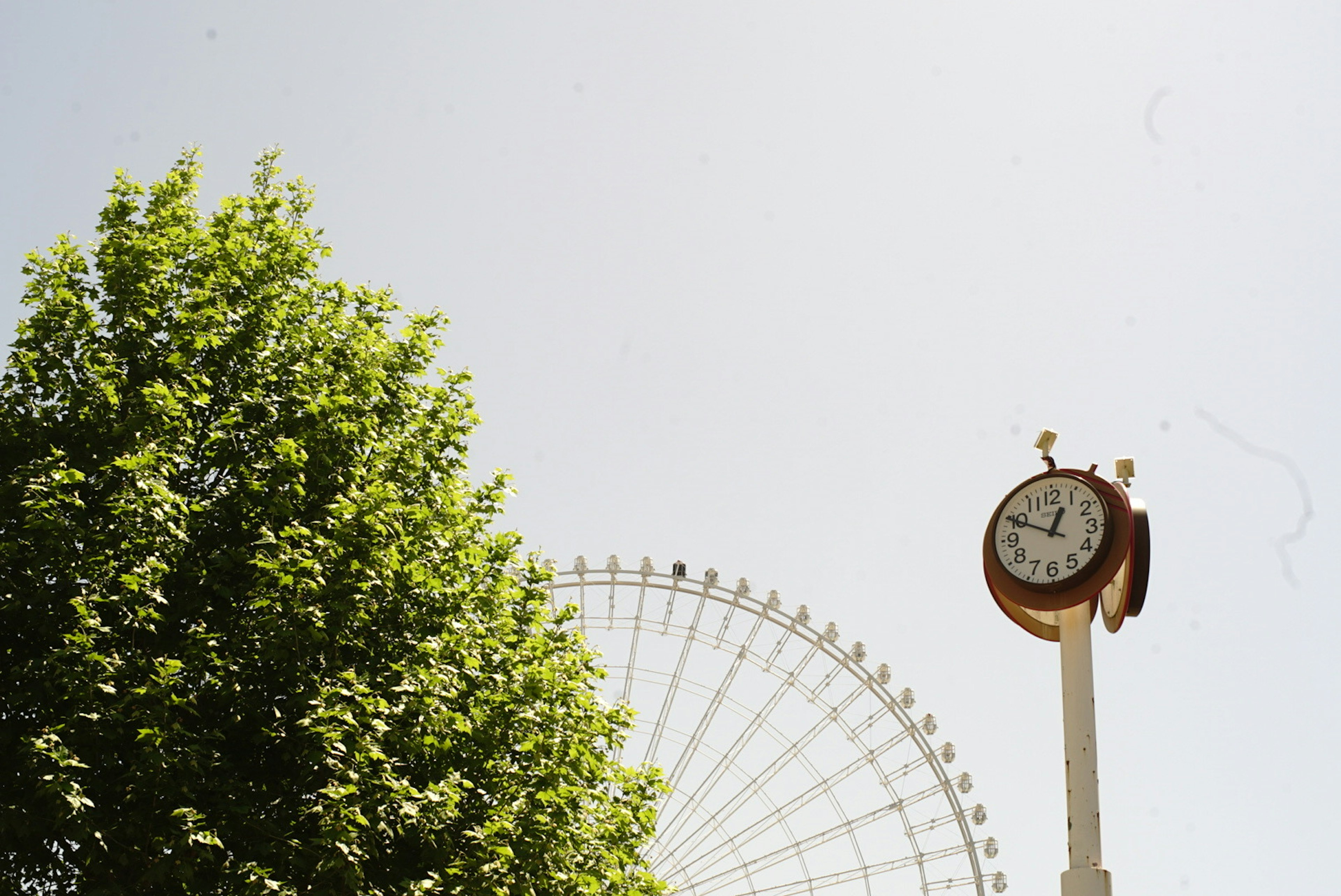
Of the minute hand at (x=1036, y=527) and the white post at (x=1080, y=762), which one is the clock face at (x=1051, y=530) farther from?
the white post at (x=1080, y=762)

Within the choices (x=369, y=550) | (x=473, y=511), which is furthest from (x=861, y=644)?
(x=369, y=550)

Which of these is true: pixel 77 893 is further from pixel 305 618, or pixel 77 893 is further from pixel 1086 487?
pixel 1086 487

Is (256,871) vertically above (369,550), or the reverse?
(369,550)

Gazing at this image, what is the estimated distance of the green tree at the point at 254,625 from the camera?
11.3 metres

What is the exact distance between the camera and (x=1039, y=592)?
34.4 feet

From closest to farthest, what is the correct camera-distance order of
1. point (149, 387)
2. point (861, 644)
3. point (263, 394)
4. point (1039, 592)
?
point (1039, 592) < point (149, 387) < point (263, 394) < point (861, 644)

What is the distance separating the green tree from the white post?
538 cm

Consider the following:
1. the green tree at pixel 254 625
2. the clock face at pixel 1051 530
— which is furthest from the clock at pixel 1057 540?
the green tree at pixel 254 625

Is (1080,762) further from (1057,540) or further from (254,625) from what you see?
(254,625)

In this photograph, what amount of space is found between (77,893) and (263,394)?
18.0 ft

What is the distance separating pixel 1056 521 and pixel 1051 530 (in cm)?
9

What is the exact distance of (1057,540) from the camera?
10.6 m

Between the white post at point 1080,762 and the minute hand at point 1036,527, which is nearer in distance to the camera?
the white post at point 1080,762

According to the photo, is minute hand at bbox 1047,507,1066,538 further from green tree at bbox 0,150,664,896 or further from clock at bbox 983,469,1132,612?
green tree at bbox 0,150,664,896
